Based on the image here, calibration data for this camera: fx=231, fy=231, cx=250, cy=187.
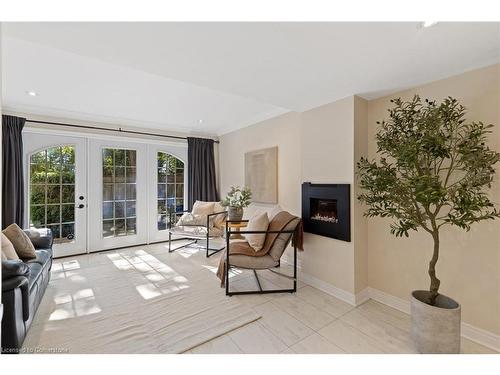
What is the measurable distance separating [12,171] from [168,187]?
7.17 feet

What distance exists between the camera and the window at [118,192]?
13.1 feet

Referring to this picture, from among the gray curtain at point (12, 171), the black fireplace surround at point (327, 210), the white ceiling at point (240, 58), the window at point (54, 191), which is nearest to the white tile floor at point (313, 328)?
the black fireplace surround at point (327, 210)

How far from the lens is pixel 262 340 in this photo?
5.84 feet

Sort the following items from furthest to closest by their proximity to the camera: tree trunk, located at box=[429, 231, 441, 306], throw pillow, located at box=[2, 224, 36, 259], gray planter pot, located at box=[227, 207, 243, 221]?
gray planter pot, located at box=[227, 207, 243, 221]
throw pillow, located at box=[2, 224, 36, 259]
tree trunk, located at box=[429, 231, 441, 306]

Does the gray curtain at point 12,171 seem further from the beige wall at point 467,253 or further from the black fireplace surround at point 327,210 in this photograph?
the beige wall at point 467,253

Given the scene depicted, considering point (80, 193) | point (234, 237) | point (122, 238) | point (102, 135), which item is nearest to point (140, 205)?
point (122, 238)

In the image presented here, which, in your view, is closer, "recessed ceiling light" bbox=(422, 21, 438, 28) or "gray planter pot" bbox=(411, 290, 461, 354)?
"recessed ceiling light" bbox=(422, 21, 438, 28)

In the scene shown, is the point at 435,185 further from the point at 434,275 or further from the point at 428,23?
the point at 428,23

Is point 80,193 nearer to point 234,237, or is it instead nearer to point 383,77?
point 234,237

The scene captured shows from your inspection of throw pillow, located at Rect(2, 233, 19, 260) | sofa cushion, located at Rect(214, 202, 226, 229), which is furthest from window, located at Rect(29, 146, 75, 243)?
sofa cushion, located at Rect(214, 202, 226, 229)

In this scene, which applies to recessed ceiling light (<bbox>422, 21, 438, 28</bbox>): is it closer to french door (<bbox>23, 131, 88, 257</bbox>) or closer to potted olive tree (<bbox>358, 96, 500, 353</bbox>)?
potted olive tree (<bbox>358, 96, 500, 353</bbox>)

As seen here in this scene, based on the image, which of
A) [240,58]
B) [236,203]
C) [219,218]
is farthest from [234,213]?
[240,58]

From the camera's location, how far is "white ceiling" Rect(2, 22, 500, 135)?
4.49 feet

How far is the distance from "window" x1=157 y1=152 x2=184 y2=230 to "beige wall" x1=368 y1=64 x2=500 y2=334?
373 cm
